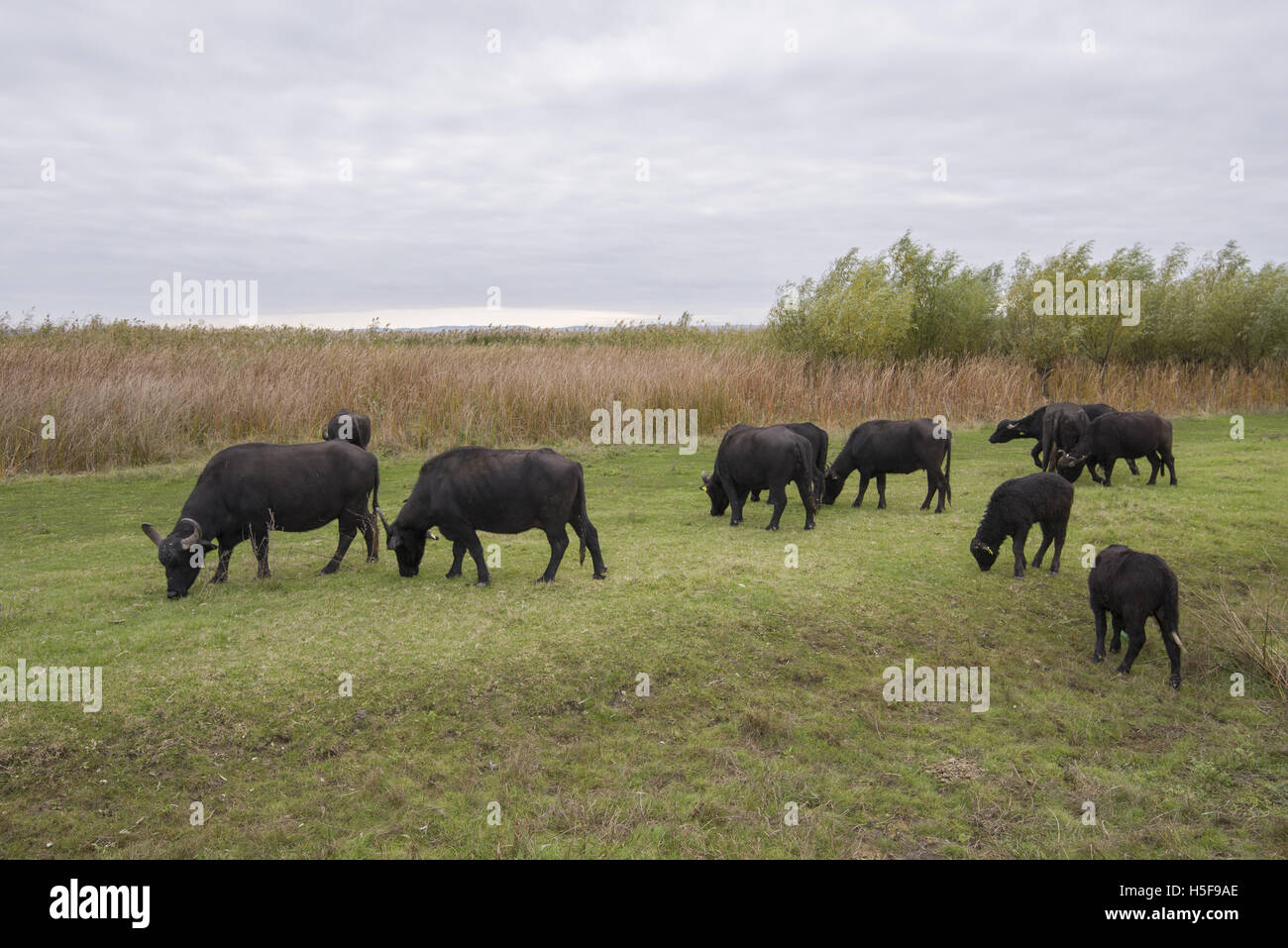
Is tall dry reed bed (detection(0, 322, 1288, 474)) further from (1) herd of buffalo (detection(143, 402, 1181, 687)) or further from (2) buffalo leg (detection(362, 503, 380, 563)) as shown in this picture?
(1) herd of buffalo (detection(143, 402, 1181, 687))

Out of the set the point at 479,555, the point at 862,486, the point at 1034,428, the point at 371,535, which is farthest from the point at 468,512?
the point at 1034,428

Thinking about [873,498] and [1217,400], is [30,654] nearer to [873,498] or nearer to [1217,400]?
[873,498]

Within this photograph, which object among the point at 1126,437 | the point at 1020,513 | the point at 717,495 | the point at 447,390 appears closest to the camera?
the point at 1020,513

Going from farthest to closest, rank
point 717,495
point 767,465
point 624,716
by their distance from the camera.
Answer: point 717,495, point 767,465, point 624,716

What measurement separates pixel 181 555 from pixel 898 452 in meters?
9.58

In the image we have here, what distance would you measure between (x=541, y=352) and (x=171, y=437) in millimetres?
12342

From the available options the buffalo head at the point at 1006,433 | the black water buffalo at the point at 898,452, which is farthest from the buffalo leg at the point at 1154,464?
the black water buffalo at the point at 898,452

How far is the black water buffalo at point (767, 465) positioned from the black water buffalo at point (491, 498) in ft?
11.7

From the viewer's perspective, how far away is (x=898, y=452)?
1372 cm

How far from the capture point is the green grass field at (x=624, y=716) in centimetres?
558

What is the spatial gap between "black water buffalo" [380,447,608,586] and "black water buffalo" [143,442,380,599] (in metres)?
0.79

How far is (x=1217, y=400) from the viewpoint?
100 ft

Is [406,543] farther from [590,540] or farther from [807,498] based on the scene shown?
[807,498]

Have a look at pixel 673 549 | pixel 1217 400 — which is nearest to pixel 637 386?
pixel 673 549
